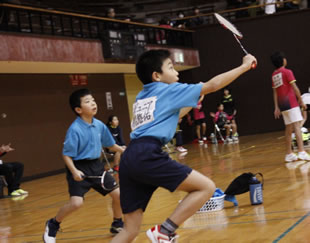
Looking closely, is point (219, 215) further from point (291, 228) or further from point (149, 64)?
point (149, 64)

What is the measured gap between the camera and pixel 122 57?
13398mm

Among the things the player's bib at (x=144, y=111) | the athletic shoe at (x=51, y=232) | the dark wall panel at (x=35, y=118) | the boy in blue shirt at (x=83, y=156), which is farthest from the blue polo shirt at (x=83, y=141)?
the dark wall panel at (x=35, y=118)

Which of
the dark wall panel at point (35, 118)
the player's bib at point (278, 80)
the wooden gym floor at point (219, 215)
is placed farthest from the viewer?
the dark wall panel at point (35, 118)

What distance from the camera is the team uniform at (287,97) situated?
7.55 meters

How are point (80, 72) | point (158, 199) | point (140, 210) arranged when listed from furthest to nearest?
1. point (80, 72)
2. point (158, 199)
3. point (140, 210)

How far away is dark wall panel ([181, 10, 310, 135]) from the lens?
55.2 feet

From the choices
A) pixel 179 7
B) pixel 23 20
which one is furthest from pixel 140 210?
pixel 179 7

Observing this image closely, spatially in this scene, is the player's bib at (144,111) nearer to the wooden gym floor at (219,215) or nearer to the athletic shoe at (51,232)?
the wooden gym floor at (219,215)

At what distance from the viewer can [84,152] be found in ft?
14.8

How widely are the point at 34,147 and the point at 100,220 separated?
8.08 metres

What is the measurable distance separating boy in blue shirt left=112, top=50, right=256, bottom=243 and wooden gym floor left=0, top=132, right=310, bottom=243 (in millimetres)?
883

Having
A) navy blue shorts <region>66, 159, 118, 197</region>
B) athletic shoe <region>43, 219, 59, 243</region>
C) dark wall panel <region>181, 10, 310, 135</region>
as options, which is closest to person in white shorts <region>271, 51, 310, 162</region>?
navy blue shorts <region>66, 159, 118, 197</region>

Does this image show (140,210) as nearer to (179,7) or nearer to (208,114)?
(208,114)

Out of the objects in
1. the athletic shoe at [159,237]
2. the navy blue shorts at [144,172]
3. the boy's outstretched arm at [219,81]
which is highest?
the boy's outstretched arm at [219,81]
